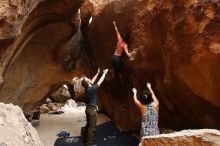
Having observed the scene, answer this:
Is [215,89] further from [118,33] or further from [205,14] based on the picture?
[118,33]

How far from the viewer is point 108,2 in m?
10.8

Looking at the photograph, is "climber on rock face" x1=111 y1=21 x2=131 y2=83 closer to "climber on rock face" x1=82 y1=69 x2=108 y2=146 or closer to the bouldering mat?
"climber on rock face" x1=82 y1=69 x2=108 y2=146

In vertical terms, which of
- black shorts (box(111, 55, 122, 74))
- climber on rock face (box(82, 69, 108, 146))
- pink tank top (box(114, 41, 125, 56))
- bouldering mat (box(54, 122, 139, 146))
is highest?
pink tank top (box(114, 41, 125, 56))

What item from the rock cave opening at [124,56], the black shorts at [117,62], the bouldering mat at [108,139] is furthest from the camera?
the black shorts at [117,62]

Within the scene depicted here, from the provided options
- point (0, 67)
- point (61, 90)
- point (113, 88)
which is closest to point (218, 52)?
point (0, 67)

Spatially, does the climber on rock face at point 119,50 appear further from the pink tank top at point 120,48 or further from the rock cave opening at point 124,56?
the rock cave opening at point 124,56

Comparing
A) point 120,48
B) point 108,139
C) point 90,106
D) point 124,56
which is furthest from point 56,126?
point 120,48

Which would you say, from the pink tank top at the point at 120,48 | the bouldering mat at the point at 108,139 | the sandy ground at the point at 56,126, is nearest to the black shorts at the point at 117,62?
the pink tank top at the point at 120,48

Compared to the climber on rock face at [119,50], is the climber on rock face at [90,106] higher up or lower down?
lower down

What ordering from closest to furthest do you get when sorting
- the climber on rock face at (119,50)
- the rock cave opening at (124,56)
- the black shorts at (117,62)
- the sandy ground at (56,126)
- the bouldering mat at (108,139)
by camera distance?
the rock cave opening at (124,56)
the climber on rock face at (119,50)
the bouldering mat at (108,139)
the black shorts at (117,62)
the sandy ground at (56,126)

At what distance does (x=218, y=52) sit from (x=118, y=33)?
360 centimetres

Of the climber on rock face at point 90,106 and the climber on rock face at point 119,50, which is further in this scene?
the climber on rock face at point 119,50

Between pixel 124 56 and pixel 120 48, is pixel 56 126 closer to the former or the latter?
pixel 124 56

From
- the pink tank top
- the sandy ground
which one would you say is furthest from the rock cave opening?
the pink tank top
